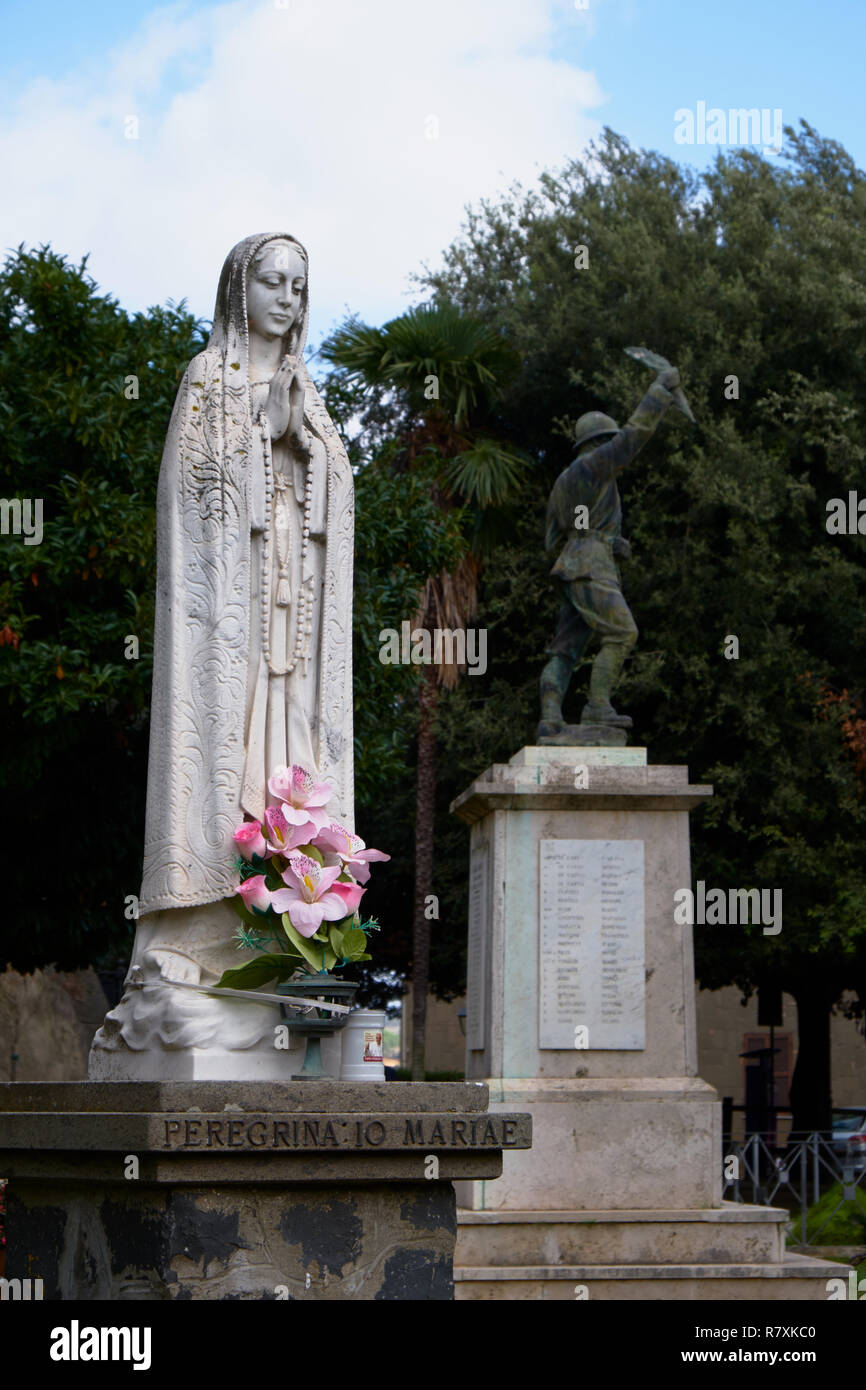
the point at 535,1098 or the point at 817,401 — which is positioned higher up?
the point at 817,401

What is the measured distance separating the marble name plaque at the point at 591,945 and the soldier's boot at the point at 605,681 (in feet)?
3.62

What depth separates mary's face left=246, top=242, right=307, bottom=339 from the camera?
5.49 meters

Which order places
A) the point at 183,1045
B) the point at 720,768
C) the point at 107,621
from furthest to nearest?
the point at 720,768 → the point at 107,621 → the point at 183,1045

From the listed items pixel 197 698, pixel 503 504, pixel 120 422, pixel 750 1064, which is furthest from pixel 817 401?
pixel 750 1064

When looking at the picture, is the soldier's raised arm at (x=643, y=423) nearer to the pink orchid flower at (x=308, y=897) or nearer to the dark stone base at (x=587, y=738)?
the dark stone base at (x=587, y=738)

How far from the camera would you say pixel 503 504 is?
20.3 metres

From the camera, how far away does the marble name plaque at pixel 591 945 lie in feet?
35.2

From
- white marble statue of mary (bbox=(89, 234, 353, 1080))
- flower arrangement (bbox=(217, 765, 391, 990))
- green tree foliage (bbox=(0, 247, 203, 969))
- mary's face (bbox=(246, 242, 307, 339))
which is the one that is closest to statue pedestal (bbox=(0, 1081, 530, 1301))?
white marble statue of mary (bbox=(89, 234, 353, 1080))

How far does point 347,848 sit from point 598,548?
7105 mm

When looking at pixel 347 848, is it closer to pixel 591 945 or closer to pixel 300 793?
pixel 300 793

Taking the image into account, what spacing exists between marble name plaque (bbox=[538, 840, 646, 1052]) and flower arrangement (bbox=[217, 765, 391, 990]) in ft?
19.4

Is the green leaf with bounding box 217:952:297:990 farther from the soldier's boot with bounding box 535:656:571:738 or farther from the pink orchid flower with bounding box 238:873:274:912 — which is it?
the soldier's boot with bounding box 535:656:571:738

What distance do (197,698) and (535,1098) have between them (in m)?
5.98

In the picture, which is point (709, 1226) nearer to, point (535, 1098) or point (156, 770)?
point (535, 1098)
